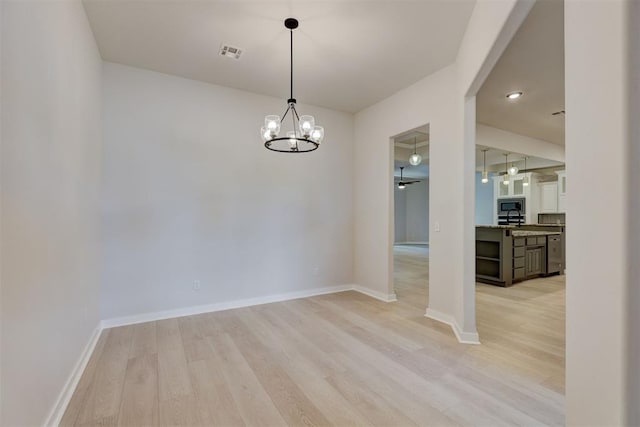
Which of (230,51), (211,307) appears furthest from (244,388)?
(230,51)

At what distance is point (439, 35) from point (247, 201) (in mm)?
2934

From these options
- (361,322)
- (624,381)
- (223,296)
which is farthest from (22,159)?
(361,322)

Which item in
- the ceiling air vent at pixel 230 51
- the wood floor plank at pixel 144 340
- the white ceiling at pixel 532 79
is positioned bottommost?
the wood floor plank at pixel 144 340

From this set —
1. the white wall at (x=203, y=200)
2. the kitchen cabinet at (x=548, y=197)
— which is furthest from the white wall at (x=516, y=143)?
the white wall at (x=203, y=200)

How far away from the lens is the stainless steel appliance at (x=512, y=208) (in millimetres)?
8734

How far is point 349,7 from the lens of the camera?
250 centimetres

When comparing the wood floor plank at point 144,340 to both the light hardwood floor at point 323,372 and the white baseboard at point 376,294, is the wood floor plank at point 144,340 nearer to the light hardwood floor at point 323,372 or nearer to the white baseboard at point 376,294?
the light hardwood floor at point 323,372

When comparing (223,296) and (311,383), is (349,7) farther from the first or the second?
(223,296)

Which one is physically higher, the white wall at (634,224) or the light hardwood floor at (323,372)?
the white wall at (634,224)

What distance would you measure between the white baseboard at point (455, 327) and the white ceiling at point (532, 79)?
2.86 metres

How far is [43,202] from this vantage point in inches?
67.5

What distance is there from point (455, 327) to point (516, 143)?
4.73 m

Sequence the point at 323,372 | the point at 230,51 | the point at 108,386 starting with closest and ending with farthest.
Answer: the point at 108,386
the point at 323,372
the point at 230,51

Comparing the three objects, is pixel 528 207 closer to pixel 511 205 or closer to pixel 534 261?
pixel 511 205
